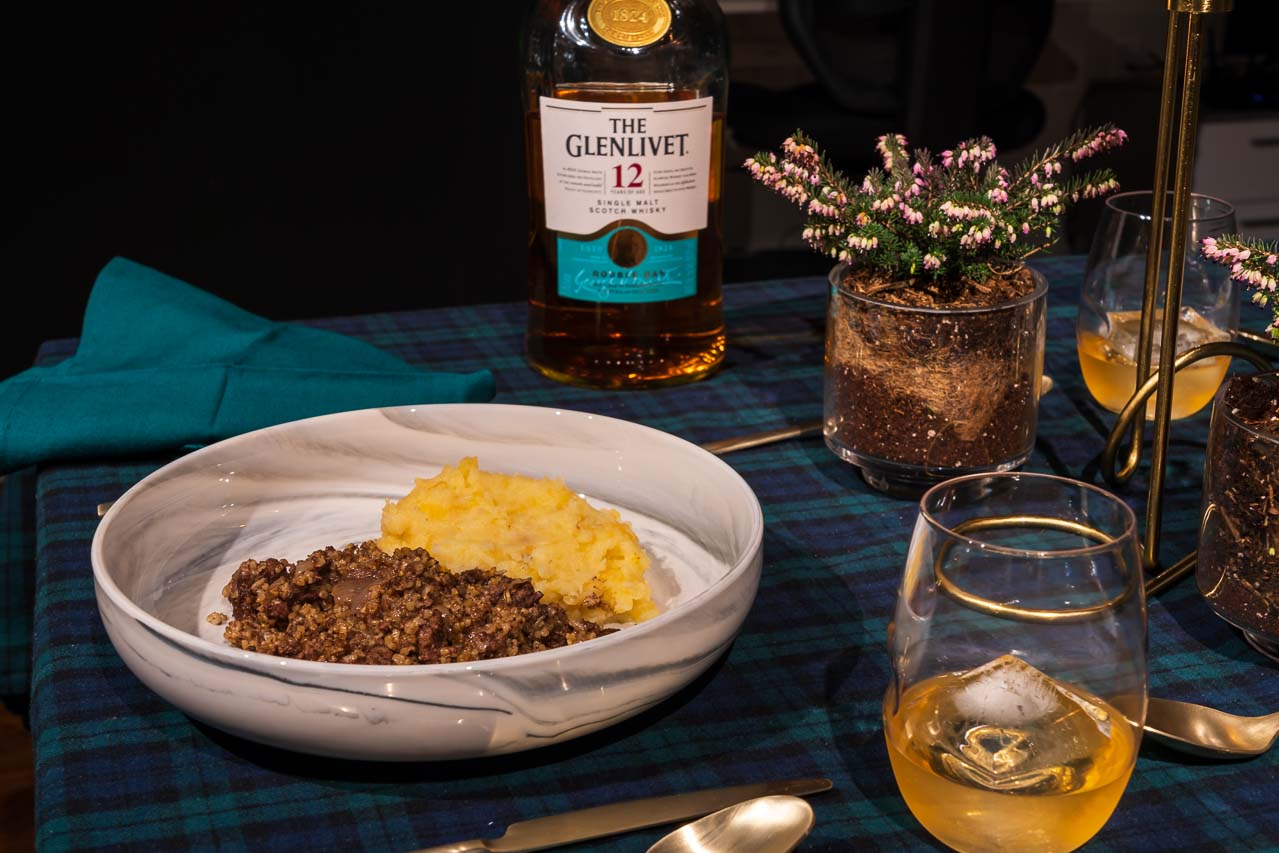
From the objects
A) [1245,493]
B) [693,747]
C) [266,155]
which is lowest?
[266,155]

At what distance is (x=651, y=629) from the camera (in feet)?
Result: 2.01

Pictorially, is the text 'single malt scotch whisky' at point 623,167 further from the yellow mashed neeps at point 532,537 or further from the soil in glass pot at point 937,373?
the yellow mashed neeps at point 532,537

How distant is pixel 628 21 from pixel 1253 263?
0.54 m

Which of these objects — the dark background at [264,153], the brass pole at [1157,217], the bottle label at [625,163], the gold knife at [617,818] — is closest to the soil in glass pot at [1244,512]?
the brass pole at [1157,217]

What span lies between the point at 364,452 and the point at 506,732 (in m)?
0.36

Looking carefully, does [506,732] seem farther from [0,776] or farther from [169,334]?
[0,776]

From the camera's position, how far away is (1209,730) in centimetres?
66

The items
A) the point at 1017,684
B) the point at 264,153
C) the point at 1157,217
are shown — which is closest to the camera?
the point at 1017,684

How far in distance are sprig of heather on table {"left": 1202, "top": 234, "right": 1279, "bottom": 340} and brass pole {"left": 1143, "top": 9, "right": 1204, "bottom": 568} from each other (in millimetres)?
21

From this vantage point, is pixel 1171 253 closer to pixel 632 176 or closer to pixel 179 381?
pixel 632 176

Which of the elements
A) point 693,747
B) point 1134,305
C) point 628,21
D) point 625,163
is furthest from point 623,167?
point 693,747

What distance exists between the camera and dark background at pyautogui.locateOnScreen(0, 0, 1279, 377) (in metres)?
2.37

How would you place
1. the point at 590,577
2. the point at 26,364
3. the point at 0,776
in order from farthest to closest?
1. the point at 26,364
2. the point at 0,776
3. the point at 590,577

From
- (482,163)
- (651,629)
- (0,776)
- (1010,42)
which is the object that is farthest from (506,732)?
(1010,42)
